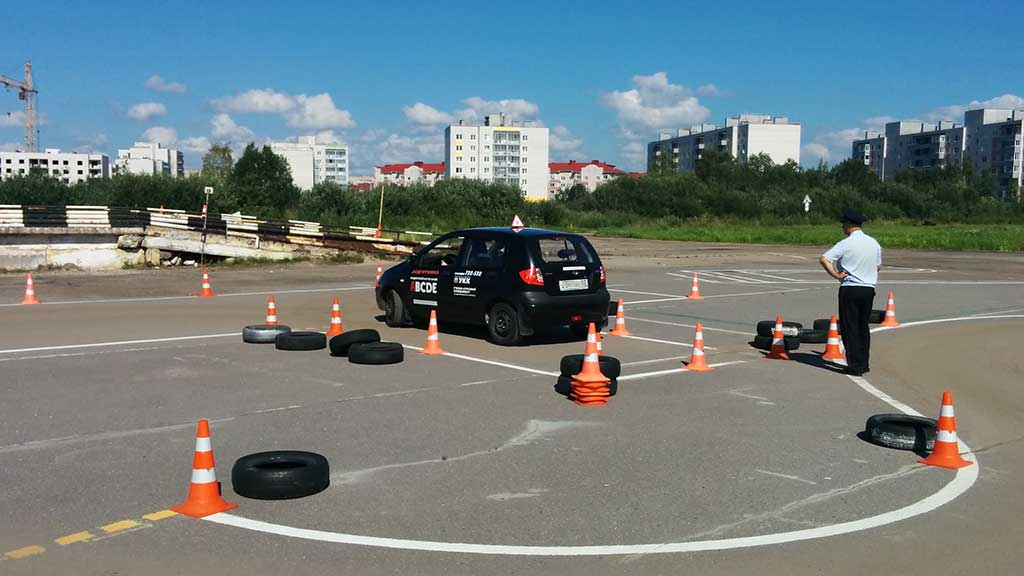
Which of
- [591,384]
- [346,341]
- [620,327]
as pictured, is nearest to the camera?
[591,384]

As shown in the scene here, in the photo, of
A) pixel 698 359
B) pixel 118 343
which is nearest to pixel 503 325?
pixel 698 359

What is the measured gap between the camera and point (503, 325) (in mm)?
13406

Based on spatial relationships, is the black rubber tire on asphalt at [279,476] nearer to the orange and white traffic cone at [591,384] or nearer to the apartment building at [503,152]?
the orange and white traffic cone at [591,384]

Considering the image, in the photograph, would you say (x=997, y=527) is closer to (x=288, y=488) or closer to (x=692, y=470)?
(x=692, y=470)

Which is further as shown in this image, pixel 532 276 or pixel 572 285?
pixel 572 285

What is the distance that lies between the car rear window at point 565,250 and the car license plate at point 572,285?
30 cm

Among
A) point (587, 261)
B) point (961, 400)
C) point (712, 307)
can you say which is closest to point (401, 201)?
point (712, 307)

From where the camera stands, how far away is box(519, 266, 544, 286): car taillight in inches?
518

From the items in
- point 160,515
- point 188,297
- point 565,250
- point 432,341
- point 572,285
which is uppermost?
point 565,250

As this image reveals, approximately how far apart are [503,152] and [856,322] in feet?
571

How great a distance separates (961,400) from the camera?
9711 mm

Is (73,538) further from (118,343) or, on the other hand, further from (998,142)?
(998,142)

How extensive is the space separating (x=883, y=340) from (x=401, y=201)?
58599 millimetres

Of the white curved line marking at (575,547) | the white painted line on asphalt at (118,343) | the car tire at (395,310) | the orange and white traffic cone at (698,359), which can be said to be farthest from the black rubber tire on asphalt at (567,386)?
the white painted line on asphalt at (118,343)
